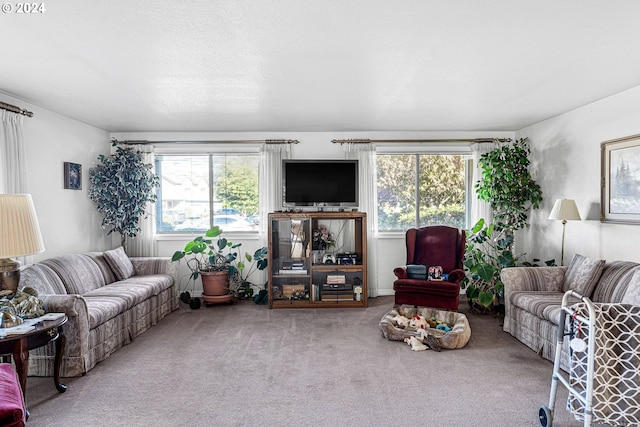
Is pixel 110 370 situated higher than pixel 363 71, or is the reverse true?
pixel 363 71

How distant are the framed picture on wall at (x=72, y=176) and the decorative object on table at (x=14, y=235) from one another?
2.19 metres

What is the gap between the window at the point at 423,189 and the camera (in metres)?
5.89

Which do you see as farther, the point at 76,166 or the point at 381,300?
the point at 381,300

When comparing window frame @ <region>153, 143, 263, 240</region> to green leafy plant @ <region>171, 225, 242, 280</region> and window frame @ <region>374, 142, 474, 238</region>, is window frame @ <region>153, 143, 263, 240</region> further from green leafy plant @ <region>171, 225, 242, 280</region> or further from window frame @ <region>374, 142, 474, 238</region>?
window frame @ <region>374, 142, 474, 238</region>

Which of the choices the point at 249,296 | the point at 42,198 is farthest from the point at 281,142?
the point at 42,198

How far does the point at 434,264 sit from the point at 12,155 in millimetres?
4771

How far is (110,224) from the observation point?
5250 mm

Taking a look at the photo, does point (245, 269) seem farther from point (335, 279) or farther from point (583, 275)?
point (583, 275)

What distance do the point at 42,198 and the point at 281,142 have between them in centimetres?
299

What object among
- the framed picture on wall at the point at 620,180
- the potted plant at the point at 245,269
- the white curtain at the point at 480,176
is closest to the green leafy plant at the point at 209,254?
the potted plant at the point at 245,269

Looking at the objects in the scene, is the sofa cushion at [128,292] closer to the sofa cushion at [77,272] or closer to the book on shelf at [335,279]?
the sofa cushion at [77,272]

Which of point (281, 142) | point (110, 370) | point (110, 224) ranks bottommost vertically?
point (110, 370)

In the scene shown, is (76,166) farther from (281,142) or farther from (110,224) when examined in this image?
A: (281,142)

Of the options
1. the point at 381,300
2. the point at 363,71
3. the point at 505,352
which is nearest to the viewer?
the point at 363,71
